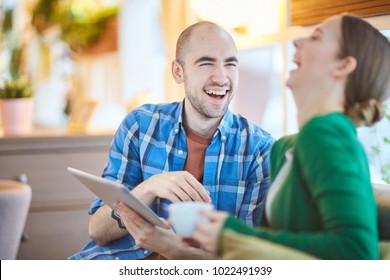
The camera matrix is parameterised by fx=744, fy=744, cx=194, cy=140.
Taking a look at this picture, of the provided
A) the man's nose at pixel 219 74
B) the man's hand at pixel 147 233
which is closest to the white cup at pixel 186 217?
the man's hand at pixel 147 233

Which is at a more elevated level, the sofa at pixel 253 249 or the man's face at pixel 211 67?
the man's face at pixel 211 67

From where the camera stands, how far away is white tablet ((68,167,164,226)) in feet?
3.46

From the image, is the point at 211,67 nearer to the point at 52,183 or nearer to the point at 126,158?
the point at 126,158

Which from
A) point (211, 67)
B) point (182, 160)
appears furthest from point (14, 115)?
point (211, 67)

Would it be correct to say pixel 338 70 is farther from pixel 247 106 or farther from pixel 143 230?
pixel 247 106

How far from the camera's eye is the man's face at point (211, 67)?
3.92 feet

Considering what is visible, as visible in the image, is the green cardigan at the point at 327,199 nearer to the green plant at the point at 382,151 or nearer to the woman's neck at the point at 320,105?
the woman's neck at the point at 320,105

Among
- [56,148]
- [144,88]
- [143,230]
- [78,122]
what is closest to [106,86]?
[144,88]

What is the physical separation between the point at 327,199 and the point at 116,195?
350 millimetres

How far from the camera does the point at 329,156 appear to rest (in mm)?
912

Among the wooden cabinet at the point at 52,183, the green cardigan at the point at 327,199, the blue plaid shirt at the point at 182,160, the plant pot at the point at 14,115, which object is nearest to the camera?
the green cardigan at the point at 327,199

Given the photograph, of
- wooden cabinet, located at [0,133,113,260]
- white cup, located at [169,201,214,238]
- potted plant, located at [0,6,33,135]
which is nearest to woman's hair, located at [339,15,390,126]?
white cup, located at [169,201,214,238]

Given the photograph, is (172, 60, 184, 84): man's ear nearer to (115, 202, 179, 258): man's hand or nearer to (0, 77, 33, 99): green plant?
(115, 202, 179, 258): man's hand
